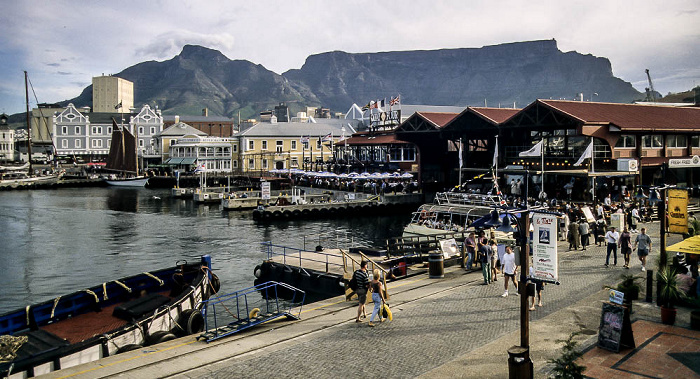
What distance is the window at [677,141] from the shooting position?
2063 inches

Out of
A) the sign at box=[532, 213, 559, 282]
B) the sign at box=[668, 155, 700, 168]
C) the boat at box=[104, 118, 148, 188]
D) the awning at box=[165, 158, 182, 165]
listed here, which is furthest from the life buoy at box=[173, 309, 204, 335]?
the awning at box=[165, 158, 182, 165]

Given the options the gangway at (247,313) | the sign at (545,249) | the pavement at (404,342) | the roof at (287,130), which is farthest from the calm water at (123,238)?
the roof at (287,130)

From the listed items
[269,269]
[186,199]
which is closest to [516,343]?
[269,269]

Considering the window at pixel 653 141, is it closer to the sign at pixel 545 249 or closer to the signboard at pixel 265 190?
the signboard at pixel 265 190

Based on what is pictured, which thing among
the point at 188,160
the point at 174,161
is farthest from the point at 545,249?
→ the point at 174,161

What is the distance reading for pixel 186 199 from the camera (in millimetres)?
81562

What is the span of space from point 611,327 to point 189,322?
13731mm

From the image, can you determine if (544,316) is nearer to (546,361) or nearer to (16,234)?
(546,361)

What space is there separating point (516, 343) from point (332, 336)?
4987 mm

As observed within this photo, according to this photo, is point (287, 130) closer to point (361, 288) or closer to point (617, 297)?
point (361, 288)

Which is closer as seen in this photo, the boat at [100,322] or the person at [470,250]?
the boat at [100,322]

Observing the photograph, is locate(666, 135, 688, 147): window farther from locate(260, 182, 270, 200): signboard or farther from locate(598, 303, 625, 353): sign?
locate(598, 303, 625, 353): sign

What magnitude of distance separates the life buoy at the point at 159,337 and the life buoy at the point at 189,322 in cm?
91

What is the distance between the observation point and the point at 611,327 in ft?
43.8
